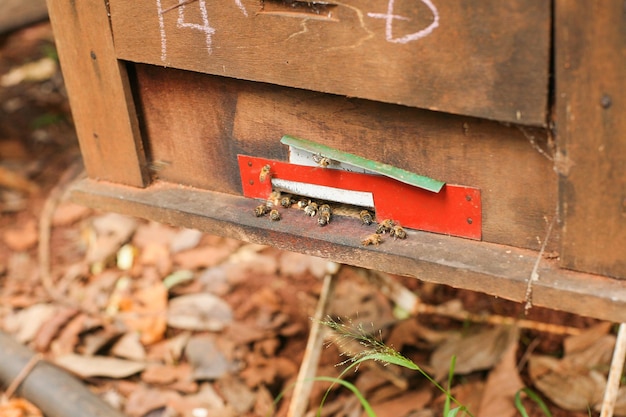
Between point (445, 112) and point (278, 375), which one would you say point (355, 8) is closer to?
point (445, 112)

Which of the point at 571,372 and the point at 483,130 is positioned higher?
the point at 483,130

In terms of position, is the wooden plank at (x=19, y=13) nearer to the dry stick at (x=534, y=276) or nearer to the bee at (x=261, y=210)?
the bee at (x=261, y=210)

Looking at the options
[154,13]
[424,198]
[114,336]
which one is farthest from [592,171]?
[114,336]

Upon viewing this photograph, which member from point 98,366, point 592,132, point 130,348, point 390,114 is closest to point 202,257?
point 130,348

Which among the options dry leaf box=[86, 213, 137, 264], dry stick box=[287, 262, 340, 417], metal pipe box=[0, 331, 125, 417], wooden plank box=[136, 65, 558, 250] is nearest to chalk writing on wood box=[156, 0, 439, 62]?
wooden plank box=[136, 65, 558, 250]

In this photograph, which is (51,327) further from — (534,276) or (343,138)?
(534,276)

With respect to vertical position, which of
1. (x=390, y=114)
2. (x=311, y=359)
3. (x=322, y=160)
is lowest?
(x=311, y=359)
